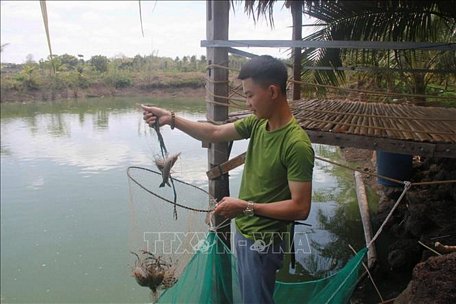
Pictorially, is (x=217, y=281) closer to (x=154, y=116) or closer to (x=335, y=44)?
(x=154, y=116)

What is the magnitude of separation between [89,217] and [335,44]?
4.53 metres

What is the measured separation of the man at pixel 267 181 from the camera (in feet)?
4.20

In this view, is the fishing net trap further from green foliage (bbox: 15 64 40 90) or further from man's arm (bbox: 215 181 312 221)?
green foliage (bbox: 15 64 40 90)

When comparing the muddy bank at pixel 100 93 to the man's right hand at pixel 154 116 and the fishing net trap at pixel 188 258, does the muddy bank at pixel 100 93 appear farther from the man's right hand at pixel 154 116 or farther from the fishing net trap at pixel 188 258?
the man's right hand at pixel 154 116

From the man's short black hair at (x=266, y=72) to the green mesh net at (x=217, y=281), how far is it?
0.90 m

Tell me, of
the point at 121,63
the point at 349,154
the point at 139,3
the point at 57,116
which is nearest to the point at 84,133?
the point at 57,116

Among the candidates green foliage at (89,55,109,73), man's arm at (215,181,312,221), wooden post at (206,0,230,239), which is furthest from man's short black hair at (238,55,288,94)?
green foliage at (89,55,109,73)

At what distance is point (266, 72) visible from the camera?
1317 mm

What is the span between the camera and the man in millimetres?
1279

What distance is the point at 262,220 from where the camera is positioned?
4.74ft

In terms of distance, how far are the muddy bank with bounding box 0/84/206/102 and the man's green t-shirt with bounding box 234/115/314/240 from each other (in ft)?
73.0

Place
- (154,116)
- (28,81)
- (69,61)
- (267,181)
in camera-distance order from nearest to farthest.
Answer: (267,181)
(154,116)
(28,81)
(69,61)

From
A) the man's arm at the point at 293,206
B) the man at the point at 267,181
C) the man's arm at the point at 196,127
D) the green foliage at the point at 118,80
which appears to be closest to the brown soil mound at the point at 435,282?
the man at the point at 267,181

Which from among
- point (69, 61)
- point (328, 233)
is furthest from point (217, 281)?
point (69, 61)
